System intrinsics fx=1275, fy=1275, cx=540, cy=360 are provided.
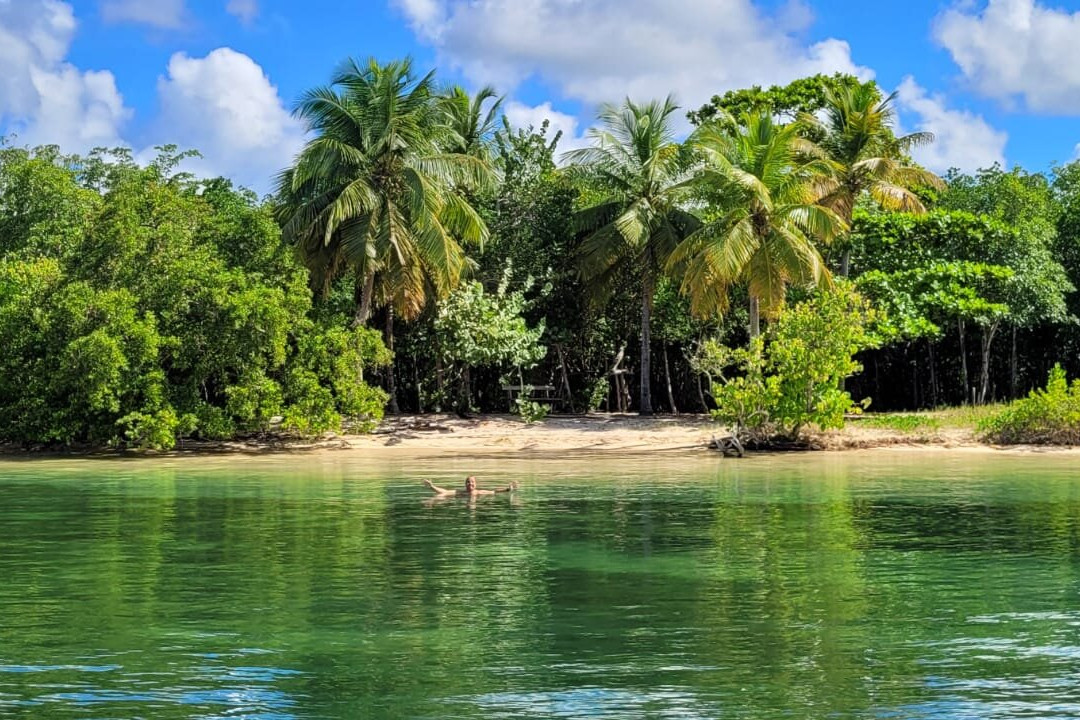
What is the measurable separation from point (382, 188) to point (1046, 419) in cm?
1755

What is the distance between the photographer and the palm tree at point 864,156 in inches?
1367

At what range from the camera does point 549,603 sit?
41.1ft

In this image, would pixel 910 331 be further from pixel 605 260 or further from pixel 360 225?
pixel 360 225

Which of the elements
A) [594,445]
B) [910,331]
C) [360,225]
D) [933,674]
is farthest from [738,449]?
[933,674]

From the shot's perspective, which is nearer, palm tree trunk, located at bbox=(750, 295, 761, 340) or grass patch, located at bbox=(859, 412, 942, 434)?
grass patch, located at bbox=(859, 412, 942, 434)

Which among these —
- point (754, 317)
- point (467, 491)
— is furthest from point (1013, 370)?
point (467, 491)

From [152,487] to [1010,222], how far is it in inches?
1100

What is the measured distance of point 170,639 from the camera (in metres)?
11.1

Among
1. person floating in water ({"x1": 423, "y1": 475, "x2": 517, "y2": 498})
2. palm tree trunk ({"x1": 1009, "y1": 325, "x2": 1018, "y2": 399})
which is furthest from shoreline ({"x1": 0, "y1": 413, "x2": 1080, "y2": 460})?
palm tree trunk ({"x1": 1009, "y1": 325, "x2": 1018, "y2": 399})

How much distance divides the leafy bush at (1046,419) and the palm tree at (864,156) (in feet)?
22.7

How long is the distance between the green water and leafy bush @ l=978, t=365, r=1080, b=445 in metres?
6.73

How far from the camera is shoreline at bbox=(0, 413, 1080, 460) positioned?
31031mm

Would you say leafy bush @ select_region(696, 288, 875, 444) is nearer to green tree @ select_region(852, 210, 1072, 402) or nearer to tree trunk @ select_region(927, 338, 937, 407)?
green tree @ select_region(852, 210, 1072, 402)

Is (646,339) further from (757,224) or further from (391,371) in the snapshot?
(391,371)
